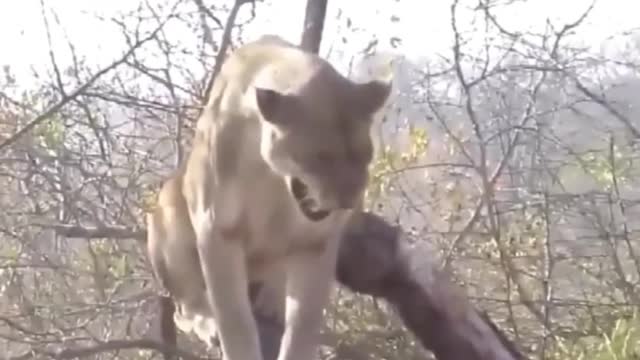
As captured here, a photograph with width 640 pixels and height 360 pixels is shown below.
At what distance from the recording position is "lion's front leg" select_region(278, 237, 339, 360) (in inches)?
→ 83.4

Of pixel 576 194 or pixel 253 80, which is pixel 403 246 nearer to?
pixel 253 80

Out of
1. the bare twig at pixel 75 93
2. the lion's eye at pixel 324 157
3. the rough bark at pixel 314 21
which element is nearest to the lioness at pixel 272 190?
the lion's eye at pixel 324 157

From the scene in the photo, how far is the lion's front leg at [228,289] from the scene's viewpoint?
6.89 ft

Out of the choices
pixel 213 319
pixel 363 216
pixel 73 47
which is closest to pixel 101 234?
pixel 73 47

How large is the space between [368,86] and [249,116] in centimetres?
24

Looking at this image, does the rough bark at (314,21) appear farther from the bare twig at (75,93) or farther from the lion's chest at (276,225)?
the bare twig at (75,93)

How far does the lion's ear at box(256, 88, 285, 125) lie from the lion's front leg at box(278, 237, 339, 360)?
1.31 ft

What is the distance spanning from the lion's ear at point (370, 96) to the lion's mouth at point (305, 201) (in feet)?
0.45

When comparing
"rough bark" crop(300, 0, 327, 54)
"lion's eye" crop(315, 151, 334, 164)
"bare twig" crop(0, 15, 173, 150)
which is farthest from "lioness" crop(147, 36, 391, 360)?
"bare twig" crop(0, 15, 173, 150)

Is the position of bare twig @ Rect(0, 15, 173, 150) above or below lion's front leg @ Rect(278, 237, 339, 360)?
above

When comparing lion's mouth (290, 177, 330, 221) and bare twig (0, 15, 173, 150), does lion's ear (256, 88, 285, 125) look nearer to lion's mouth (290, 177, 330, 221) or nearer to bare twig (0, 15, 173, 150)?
lion's mouth (290, 177, 330, 221)

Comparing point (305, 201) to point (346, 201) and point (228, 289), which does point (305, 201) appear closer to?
point (346, 201)

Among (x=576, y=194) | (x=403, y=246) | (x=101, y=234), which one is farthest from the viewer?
(x=576, y=194)

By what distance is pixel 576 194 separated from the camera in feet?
11.9
